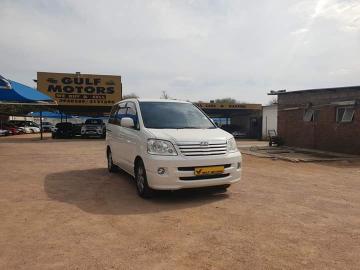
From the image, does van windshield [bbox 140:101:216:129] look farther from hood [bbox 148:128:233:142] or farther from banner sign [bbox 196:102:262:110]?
banner sign [bbox 196:102:262:110]

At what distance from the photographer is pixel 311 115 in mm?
18891

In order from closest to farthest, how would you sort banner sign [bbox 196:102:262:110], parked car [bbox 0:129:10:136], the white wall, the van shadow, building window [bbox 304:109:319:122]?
the van shadow < building window [bbox 304:109:319:122] < the white wall < parked car [bbox 0:129:10:136] < banner sign [bbox 196:102:262:110]

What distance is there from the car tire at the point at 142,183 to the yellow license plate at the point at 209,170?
40.1 inches

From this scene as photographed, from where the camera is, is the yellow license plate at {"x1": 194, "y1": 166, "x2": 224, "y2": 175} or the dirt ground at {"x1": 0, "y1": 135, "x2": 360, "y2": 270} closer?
the dirt ground at {"x1": 0, "y1": 135, "x2": 360, "y2": 270}

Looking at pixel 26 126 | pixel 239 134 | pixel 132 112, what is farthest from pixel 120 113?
pixel 26 126

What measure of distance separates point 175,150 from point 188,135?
0.44 m

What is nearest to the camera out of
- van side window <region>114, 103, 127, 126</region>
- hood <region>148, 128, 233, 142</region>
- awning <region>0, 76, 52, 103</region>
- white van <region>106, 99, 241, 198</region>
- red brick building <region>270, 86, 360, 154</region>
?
white van <region>106, 99, 241, 198</region>

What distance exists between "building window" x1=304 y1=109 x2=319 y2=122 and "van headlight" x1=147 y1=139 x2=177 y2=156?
14.4 m

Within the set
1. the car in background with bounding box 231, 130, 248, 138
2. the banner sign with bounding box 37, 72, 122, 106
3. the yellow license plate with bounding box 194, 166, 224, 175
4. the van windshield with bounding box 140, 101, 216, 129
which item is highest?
the banner sign with bounding box 37, 72, 122, 106

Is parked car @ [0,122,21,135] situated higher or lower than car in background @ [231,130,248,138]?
higher

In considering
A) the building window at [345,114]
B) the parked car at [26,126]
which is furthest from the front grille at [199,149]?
the parked car at [26,126]

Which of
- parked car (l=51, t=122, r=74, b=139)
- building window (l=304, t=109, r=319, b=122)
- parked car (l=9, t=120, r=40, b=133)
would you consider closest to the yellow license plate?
building window (l=304, t=109, r=319, b=122)

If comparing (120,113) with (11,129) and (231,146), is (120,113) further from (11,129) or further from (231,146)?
(11,129)

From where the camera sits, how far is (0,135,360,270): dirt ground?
12.8 feet
